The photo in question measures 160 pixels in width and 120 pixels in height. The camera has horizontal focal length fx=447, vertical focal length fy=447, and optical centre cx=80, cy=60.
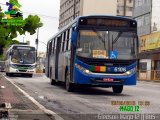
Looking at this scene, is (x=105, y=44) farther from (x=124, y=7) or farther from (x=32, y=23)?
(x=124, y=7)

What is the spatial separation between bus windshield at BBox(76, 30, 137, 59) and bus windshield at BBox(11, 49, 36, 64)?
22.2m

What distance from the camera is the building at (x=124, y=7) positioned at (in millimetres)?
117562

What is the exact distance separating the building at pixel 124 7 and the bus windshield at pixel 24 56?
7918 cm

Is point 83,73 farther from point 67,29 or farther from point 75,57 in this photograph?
point 67,29

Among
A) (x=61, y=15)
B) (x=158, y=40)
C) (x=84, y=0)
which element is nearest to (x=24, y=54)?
(x=158, y=40)

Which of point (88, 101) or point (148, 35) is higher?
point (148, 35)

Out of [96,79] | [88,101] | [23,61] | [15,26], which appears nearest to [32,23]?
[15,26]

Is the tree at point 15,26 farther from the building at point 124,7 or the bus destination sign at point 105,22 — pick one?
the building at point 124,7

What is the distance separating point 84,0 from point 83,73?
3751 inches

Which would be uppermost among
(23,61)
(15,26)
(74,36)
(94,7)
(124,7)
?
(124,7)

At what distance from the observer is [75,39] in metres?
17.8

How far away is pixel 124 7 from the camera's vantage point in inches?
4646

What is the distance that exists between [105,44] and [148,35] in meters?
37.7

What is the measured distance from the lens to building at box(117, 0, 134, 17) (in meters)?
118
